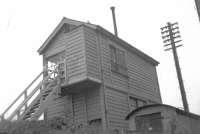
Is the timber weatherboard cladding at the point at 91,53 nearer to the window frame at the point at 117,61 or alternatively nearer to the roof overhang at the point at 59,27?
the roof overhang at the point at 59,27

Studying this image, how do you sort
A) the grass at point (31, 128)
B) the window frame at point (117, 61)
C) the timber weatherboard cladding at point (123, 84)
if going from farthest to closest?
the window frame at point (117, 61)
the timber weatherboard cladding at point (123, 84)
the grass at point (31, 128)

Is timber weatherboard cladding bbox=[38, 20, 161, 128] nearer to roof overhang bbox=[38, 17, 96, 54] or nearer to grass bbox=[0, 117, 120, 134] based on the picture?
roof overhang bbox=[38, 17, 96, 54]

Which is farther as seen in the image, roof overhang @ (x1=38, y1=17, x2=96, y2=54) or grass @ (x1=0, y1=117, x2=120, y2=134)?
roof overhang @ (x1=38, y1=17, x2=96, y2=54)

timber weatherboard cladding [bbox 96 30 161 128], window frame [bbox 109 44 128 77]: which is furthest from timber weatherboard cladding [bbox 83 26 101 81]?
window frame [bbox 109 44 128 77]

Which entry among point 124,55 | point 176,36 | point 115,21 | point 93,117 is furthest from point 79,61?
point 176,36

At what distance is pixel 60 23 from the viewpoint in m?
18.5

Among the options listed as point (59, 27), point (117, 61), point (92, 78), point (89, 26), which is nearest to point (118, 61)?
point (117, 61)

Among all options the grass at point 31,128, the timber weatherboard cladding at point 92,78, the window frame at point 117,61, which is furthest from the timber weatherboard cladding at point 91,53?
the grass at point 31,128

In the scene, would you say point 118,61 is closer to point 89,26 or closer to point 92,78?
point 89,26

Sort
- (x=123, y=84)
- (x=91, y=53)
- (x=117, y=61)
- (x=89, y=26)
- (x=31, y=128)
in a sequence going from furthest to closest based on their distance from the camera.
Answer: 1. (x=117, y=61)
2. (x=123, y=84)
3. (x=89, y=26)
4. (x=91, y=53)
5. (x=31, y=128)

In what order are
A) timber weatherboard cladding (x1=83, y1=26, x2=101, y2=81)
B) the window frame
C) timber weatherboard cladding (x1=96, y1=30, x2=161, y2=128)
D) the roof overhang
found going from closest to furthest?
timber weatherboard cladding (x1=83, y1=26, x2=101, y2=81), timber weatherboard cladding (x1=96, y1=30, x2=161, y2=128), the roof overhang, the window frame

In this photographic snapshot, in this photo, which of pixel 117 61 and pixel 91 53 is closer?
pixel 91 53

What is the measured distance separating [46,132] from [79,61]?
6.36 m

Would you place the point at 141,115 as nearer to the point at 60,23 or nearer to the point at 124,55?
the point at 124,55
